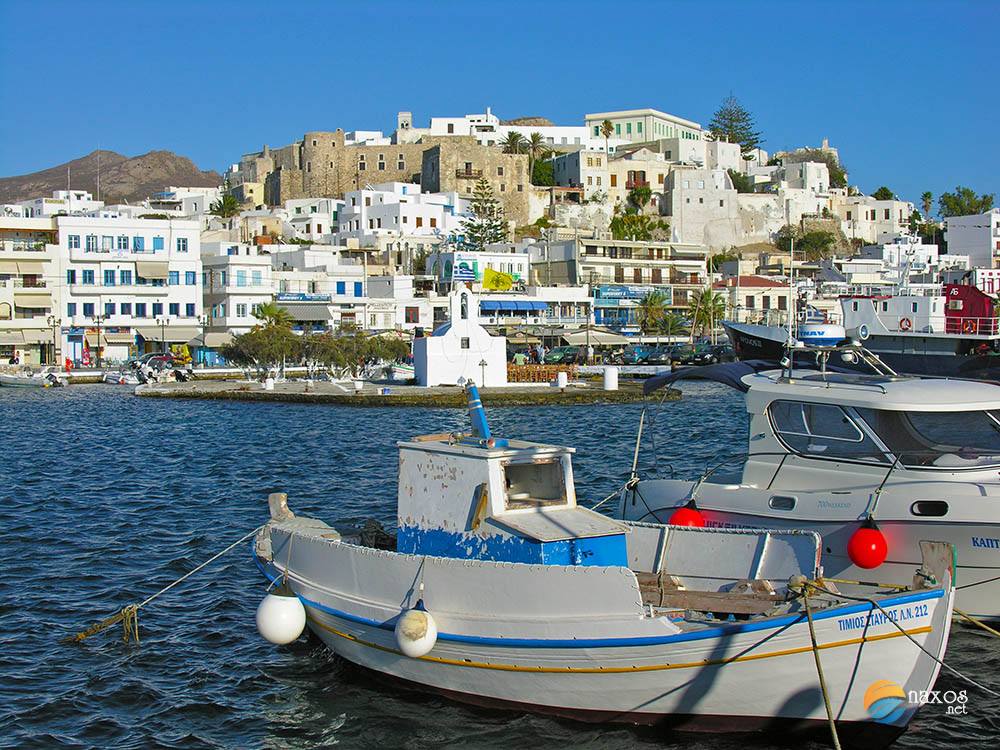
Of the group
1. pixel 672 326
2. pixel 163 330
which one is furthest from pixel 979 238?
pixel 163 330

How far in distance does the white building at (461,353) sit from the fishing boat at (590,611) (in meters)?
34.7

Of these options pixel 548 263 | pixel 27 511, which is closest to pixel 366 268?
pixel 548 263

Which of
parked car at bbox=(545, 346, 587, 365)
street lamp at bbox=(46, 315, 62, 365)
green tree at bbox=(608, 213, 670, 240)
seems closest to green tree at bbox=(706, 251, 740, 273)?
green tree at bbox=(608, 213, 670, 240)

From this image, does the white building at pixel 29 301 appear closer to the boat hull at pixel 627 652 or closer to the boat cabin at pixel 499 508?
the boat cabin at pixel 499 508

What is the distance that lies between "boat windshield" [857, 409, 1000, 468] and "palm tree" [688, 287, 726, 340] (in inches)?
2399

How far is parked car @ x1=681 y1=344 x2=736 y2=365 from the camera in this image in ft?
192

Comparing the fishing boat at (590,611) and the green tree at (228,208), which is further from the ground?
the green tree at (228,208)

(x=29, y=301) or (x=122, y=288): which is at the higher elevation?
(x=122, y=288)

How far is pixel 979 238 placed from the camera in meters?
87.8

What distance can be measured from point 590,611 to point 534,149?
11487 cm

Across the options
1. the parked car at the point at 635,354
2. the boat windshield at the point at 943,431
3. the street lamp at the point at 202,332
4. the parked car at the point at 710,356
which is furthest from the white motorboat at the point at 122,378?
the boat windshield at the point at 943,431

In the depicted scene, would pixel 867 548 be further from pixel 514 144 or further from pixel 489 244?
pixel 514 144

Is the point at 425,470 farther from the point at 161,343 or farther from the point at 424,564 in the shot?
the point at 161,343

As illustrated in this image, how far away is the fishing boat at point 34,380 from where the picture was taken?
56.4 metres
